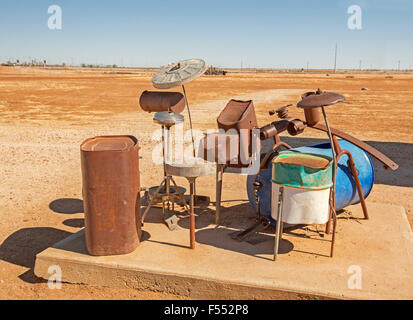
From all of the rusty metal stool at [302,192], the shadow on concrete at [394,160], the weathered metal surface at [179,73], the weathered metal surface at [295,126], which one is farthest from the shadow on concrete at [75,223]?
the shadow on concrete at [394,160]

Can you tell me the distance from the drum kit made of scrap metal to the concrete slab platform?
202 mm

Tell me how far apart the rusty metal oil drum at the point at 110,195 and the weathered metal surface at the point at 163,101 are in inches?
54.3

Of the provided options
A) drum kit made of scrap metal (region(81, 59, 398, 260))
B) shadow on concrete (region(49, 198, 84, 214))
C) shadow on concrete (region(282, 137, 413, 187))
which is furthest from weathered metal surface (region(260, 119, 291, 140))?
shadow on concrete (region(282, 137, 413, 187))

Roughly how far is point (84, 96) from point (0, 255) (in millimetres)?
25271

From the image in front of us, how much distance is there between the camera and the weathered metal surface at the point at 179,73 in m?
5.36

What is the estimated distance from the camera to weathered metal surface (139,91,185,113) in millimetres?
5855

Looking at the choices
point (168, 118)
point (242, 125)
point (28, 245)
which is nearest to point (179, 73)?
point (168, 118)

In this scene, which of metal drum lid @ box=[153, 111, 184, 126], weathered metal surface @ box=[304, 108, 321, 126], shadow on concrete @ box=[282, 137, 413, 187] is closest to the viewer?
weathered metal surface @ box=[304, 108, 321, 126]

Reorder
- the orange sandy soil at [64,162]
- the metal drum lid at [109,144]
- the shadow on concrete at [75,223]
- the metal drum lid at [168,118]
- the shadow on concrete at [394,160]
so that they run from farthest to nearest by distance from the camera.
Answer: the shadow on concrete at [394,160] → the shadow on concrete at [75,223] → the metal drum lid at [168,118] → the orange sandy soil at [64,162] → the metal drum lid at [109,144]

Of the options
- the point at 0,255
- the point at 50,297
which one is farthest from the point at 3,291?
the point at 0,255

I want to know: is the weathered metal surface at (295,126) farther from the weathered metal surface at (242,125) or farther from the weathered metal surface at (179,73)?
the weathered metal surface at (179,73)

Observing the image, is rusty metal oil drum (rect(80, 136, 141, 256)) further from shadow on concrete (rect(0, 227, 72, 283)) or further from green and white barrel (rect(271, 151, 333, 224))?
green and white barrel (rect(271, 151, 333, 224))
